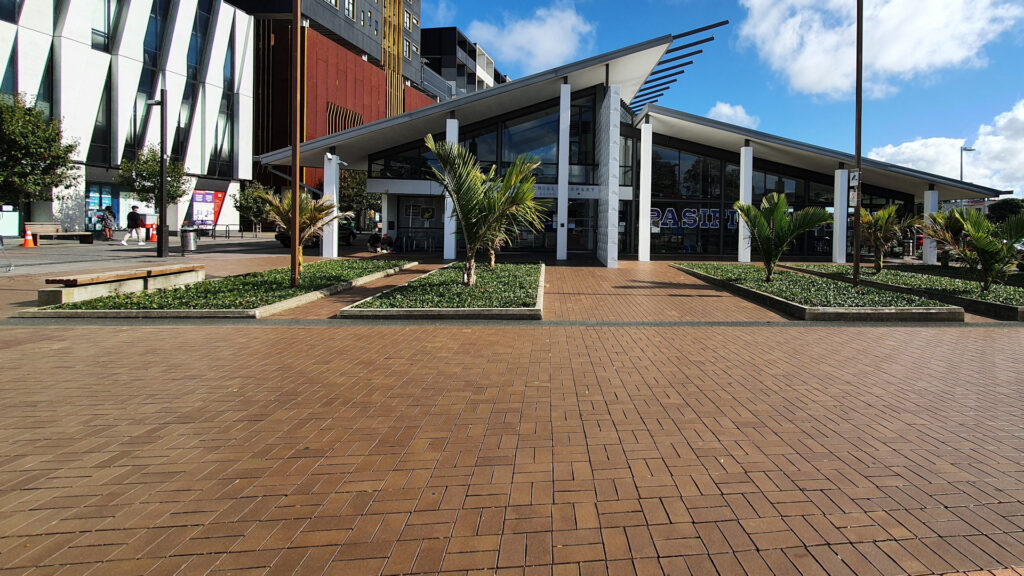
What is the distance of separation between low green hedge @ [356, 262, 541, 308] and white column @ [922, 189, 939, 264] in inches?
778

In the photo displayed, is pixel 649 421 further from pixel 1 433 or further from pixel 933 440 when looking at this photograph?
pixel 1 433

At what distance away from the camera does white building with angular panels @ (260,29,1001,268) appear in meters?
22.9

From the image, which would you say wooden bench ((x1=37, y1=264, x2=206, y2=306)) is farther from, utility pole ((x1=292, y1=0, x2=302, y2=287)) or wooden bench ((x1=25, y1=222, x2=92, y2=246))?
wooden bench ((x1=25, y1=222, x2=92, y2=246))

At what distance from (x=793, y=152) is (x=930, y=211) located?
6002 mm

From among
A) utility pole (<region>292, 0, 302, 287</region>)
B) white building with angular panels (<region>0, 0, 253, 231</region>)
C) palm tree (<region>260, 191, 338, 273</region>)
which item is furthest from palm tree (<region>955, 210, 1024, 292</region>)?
white building with angular panels (<region>0, 0, 253, 231</region>)

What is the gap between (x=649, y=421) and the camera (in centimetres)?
490

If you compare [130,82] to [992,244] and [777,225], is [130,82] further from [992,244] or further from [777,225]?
[992,244]

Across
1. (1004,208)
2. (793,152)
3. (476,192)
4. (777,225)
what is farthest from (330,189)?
(1004,208)

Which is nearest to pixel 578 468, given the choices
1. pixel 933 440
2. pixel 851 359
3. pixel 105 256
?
pixel 933 440

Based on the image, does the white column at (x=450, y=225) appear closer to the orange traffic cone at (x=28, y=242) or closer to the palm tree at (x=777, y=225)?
the palm tree at (x=777, y=225)

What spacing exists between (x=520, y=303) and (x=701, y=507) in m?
7.21

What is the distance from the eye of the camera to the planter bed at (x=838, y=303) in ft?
33.6

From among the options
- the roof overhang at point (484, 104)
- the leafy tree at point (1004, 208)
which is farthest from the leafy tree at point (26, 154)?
the leafy tree at point (1004, 208)

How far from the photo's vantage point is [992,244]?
41.4 ft
